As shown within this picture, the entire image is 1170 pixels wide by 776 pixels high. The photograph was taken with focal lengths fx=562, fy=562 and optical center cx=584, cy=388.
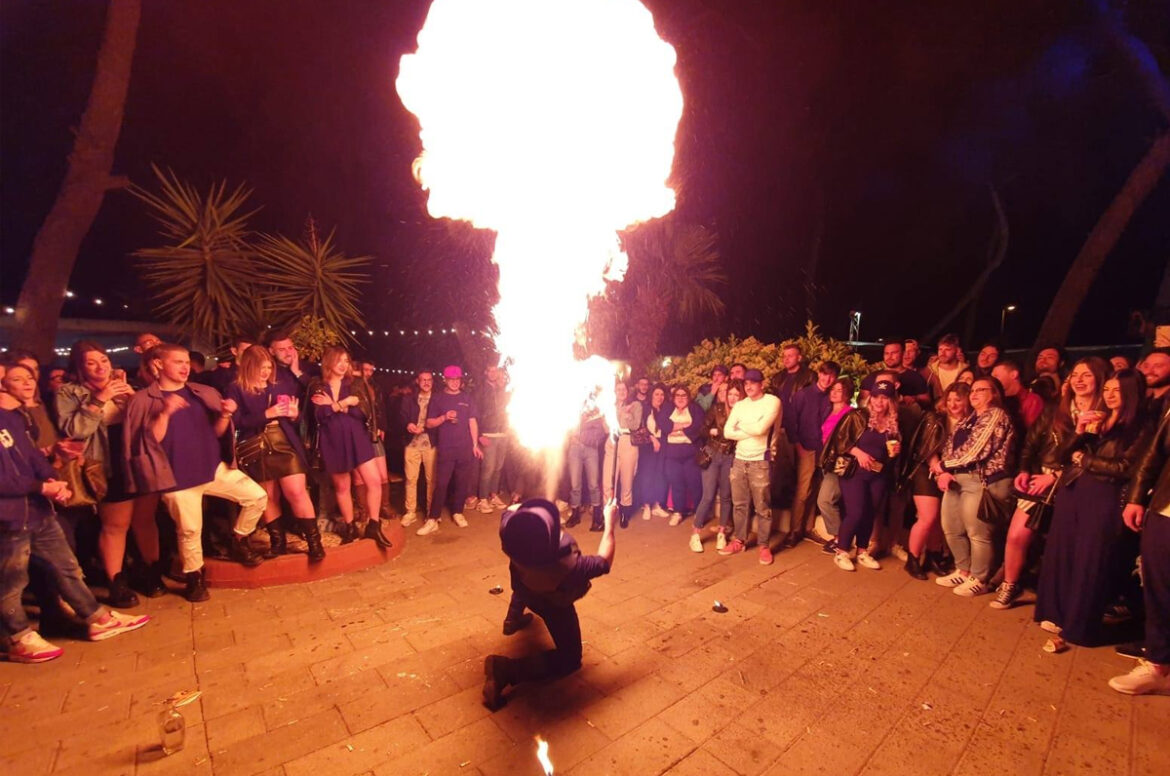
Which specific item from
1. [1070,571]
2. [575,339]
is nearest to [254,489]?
[575,339]

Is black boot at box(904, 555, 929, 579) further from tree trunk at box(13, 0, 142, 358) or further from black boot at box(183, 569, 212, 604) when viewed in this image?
tree trunk at box(13, 0, 142, 358)

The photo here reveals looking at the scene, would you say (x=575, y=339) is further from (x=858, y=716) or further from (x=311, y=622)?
(x=858, y=716)

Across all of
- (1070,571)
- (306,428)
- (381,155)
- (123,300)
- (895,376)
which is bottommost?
(1070,571)

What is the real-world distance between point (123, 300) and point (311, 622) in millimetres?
15400

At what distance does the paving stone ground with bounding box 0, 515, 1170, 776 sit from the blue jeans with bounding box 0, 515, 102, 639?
32 centimetres

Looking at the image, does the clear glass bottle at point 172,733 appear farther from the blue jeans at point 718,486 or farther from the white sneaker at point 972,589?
the white sneaker at point 972,589

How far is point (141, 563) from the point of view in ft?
18.0

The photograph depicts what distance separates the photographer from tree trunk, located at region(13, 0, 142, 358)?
330 inches

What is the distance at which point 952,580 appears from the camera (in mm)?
5770

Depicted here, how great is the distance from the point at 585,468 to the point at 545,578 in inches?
172

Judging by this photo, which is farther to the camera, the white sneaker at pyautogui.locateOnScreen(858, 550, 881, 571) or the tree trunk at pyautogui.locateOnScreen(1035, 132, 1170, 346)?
the tree trunk at pyautogui.locateOnScreen(1035, 132, 1170, 346)

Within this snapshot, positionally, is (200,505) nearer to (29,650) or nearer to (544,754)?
(29,650)

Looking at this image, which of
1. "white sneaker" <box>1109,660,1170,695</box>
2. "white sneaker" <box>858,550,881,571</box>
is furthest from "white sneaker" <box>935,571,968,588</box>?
"white sneaker" <box>1109,660,1170,695</box>

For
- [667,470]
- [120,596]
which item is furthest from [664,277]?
[120,596]
